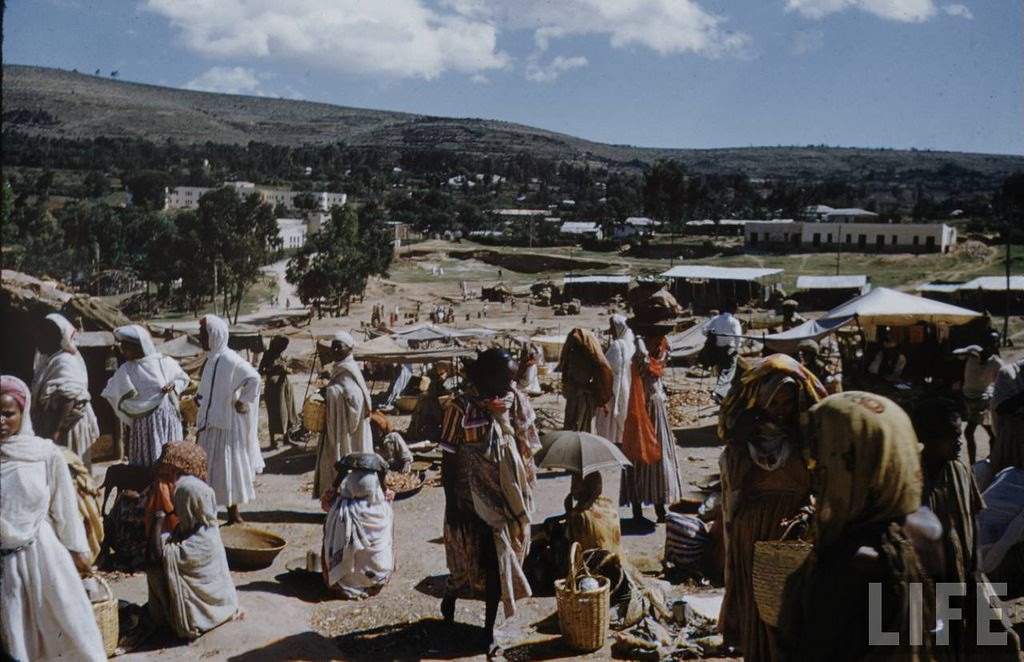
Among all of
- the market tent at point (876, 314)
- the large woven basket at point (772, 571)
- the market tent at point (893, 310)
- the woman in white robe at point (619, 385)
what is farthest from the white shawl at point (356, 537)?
the market tent at point (893, 310)

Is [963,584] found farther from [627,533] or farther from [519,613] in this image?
[627,533]

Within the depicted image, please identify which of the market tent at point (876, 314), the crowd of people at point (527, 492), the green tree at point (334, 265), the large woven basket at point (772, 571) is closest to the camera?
the crowd of people at point (527, 492)

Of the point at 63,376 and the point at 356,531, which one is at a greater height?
the point at 63,376

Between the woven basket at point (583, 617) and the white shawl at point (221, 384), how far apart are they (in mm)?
3203

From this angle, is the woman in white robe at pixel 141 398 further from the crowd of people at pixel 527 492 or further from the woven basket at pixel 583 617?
the woven basket at pixel 583 617

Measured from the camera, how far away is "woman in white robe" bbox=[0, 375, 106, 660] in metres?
3.68

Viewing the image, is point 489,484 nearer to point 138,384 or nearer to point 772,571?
point 772,571

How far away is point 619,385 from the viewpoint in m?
7.69

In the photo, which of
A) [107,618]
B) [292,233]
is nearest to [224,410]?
[107,618]

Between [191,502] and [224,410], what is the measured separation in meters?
2.04

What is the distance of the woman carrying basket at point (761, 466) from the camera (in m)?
3.86

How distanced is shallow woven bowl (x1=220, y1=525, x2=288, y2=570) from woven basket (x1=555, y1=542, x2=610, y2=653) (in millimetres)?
2397

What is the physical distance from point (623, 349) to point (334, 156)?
162841 mm

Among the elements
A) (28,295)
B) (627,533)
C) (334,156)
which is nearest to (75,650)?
(627,533)
